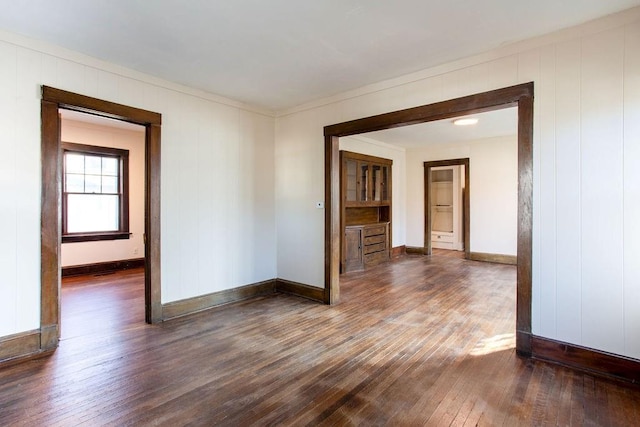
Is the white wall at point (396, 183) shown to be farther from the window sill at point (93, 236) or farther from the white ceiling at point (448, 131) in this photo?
the window sill at point (93, 236)

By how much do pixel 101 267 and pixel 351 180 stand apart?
16.7 ft

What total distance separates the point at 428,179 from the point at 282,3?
21.7ft

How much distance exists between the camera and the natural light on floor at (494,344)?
2.89 m

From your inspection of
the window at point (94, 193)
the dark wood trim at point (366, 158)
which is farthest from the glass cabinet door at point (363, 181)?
the window at point (94, 193)

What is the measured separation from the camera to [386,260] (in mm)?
7344

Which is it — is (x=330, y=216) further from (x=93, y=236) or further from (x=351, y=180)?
(x=93, y=236)

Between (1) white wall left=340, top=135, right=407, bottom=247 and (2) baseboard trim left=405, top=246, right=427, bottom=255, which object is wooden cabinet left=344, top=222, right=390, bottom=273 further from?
(2) baseboard trim left=405, top=246, right=427, bottom=255

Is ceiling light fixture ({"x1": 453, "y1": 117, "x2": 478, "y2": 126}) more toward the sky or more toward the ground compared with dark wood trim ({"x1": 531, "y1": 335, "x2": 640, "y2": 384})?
more toward the sky

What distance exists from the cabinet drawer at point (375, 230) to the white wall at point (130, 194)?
466 cm

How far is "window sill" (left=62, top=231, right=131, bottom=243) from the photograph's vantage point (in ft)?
19.2

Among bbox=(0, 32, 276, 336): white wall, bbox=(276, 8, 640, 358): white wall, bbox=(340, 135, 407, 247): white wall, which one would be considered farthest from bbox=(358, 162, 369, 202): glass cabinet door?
bbox=(276, 8, 640, 358): white wall

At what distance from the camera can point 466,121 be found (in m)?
5.60

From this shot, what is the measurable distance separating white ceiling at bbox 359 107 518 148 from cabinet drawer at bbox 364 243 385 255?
2283 mm

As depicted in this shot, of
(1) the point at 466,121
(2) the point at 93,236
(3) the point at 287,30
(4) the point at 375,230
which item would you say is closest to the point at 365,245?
(4) the point at 375,230
